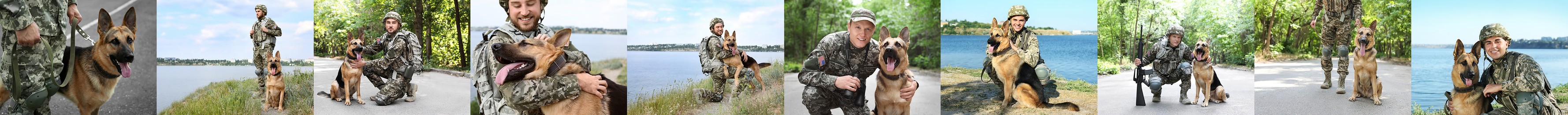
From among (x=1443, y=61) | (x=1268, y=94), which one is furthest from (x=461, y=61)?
(x=1443, y=61)

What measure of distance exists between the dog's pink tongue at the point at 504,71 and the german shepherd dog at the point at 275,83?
11.6 feet

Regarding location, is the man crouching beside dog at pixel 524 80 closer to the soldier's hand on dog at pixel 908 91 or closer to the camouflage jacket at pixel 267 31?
the soldier's hand on dog at pixel 908 91

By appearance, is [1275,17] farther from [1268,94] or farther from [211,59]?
[211,59]

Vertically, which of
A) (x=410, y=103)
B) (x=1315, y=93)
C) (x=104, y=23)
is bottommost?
(x=410, y=103)

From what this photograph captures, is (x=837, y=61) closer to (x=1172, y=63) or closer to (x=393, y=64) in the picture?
(x=1172, y=63)

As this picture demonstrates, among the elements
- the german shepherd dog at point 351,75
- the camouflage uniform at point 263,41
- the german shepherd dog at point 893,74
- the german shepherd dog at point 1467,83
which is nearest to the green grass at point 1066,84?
the german shepherd dog at point 893,74

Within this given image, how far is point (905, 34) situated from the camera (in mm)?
6031

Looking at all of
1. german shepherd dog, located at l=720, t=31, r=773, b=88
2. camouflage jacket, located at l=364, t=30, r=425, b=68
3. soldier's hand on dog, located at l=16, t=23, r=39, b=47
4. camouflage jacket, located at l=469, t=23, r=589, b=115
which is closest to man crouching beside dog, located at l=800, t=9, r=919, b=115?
german shepherd dog, located at l=720, t=31, r=773, b=88

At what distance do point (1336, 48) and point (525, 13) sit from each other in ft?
19.3

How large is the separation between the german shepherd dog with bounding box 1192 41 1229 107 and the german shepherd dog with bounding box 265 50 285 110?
655 cm

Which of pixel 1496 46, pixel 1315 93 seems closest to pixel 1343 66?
pixel 1315 93

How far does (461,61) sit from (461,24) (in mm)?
515

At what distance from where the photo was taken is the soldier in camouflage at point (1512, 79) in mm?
6316

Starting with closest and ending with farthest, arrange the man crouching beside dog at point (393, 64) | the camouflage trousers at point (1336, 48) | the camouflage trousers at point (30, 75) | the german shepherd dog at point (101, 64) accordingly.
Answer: the camouflage trousers at point (30, 75) → the german shepherd dog at point (101, 64) → the camouflage trousers at point (1336, 48) → the man crouching beside dog at point (393, 64)
